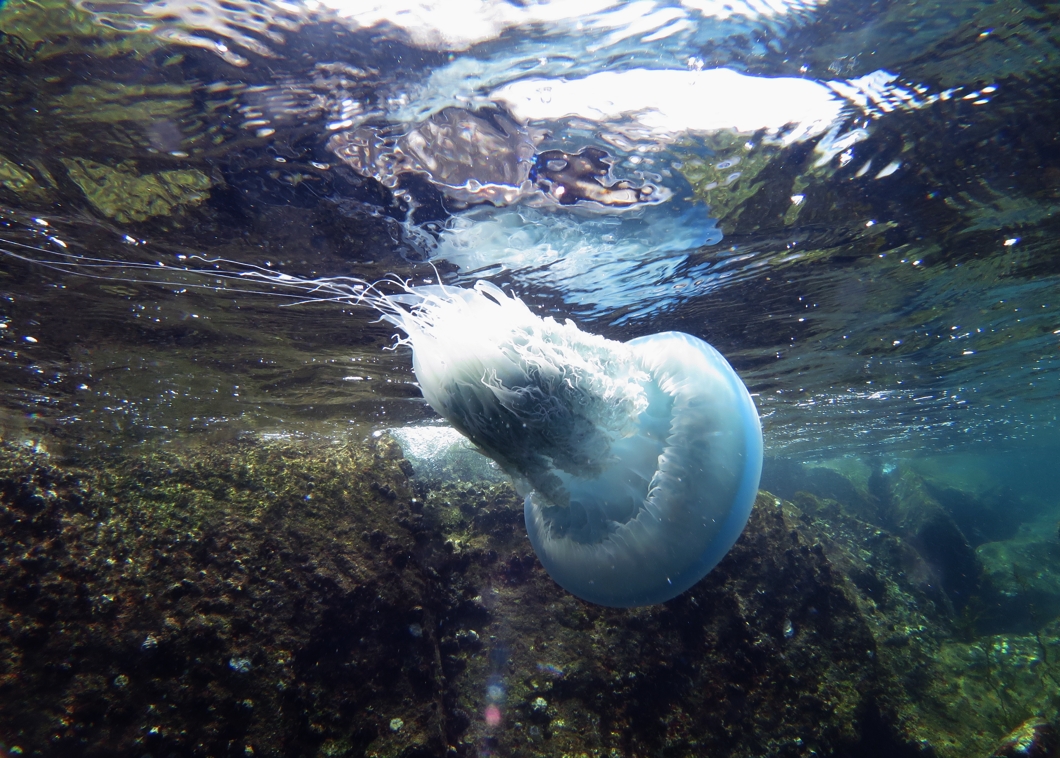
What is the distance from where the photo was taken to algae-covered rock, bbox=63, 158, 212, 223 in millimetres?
4270

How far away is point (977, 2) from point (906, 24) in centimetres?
51

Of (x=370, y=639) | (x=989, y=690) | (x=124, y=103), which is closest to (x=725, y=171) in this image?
(x=124, y=103)

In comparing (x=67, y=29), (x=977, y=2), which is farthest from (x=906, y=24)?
(x=67, y=29)

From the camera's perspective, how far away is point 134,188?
14.7 feet

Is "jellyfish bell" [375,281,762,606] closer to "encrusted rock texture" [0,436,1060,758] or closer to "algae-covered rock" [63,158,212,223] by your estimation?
"algae-covered rock" [63,158,212,223]

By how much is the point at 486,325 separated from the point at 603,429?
1.19 m

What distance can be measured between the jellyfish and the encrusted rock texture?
3.25 metres

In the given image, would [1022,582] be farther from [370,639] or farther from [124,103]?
[124,103]

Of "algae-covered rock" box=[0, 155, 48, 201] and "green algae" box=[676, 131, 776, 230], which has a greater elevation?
"algae-covered rock" box=[0, 155, 48, 201]

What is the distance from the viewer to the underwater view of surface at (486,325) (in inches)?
138

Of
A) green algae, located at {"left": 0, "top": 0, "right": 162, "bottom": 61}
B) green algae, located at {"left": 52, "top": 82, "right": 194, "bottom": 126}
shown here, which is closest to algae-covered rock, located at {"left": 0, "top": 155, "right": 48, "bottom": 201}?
green algae, located at {"left": 52, "top": 82, "right": 194, "bottom": 126}

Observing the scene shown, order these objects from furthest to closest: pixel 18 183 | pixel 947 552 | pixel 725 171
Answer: pixel 947 552 → pixel 725 171 → pixel 18 183

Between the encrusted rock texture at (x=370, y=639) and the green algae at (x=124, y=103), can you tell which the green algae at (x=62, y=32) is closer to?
the green algae at (x=124, y=103)

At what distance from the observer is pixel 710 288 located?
7.72 meters
